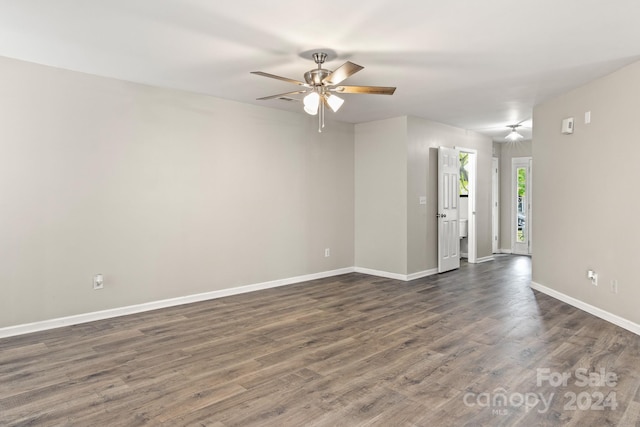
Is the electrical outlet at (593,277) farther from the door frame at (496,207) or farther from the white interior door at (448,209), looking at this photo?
the door frame at (496,207)

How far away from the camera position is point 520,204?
8.91 metres

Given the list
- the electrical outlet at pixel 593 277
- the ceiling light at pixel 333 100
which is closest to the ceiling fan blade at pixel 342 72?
the ceiling light at pixel 333 100

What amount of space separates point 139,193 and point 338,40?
270 cm

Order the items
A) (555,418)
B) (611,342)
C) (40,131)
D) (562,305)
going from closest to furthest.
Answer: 1. (555,418)
2. (611,342)
3. (40,131)
4. (562,305)

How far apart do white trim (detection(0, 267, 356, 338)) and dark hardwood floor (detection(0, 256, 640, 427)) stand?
0.43ft

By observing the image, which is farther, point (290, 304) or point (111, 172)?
point (290, 304)

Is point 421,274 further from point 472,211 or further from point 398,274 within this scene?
point 472,211

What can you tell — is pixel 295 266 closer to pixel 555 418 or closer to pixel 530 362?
pixel 530 362

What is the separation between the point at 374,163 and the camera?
6.50 metres

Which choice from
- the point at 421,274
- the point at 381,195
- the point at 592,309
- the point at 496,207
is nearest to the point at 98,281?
the point at 381,195

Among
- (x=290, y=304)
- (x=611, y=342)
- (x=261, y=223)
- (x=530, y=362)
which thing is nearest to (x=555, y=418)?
(x=530, y=362)

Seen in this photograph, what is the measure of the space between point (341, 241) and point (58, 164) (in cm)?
406

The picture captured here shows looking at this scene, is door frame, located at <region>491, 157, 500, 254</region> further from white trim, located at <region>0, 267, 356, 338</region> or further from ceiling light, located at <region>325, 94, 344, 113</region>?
ceiling light, located at <region>325, 94, 344, 113</region>

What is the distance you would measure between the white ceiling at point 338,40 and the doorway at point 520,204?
460 centimetres
